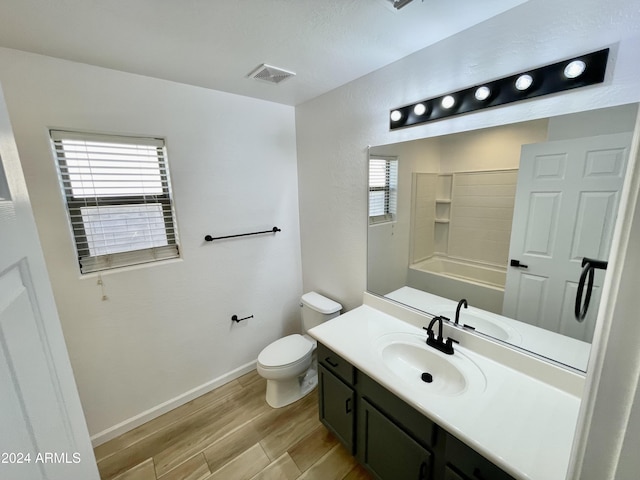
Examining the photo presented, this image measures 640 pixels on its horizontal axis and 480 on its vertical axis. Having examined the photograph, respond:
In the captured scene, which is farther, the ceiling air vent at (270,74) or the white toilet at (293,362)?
the white toilet at (293,362)

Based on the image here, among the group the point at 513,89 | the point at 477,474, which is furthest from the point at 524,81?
the point at 477,474

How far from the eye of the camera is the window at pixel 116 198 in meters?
1.55

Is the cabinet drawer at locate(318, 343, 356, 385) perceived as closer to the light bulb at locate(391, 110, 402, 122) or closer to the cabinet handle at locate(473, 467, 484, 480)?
the cabinet handle at locate(473, 467, 484, 480)

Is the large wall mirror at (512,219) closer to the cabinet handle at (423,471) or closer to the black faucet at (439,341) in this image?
the black faucet at (439,341)

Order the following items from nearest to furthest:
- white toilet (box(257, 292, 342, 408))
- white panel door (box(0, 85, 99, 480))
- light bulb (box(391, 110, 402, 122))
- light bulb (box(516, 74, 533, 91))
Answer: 1. white panel door (box(0, 85, 99, 480))
2. light bulb (box(516, 74, 533, 91))
3. light bulb (box(391, 110, 402, 122))
4. white toilet (box(257, 292, 342, 408))

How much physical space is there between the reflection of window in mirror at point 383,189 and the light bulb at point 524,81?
68 cm

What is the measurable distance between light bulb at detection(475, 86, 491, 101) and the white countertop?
127cm

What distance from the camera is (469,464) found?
96 centimetres

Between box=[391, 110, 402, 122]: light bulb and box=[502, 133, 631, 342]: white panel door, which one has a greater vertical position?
box=[391, 110, 402, 122]: light bulb

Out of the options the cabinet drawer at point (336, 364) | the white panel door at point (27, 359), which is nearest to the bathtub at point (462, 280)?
the cabinet drawer at point (336, 364)

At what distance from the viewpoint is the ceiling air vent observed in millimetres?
1578

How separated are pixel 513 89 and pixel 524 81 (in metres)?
0.05

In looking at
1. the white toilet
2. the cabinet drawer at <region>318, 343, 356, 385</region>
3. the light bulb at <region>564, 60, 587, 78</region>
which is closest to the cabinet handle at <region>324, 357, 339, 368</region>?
the cabinet drawer at <region>318, 343, 356, 385</region>

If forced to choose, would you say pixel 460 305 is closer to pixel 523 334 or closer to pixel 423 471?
pixel 523 334
